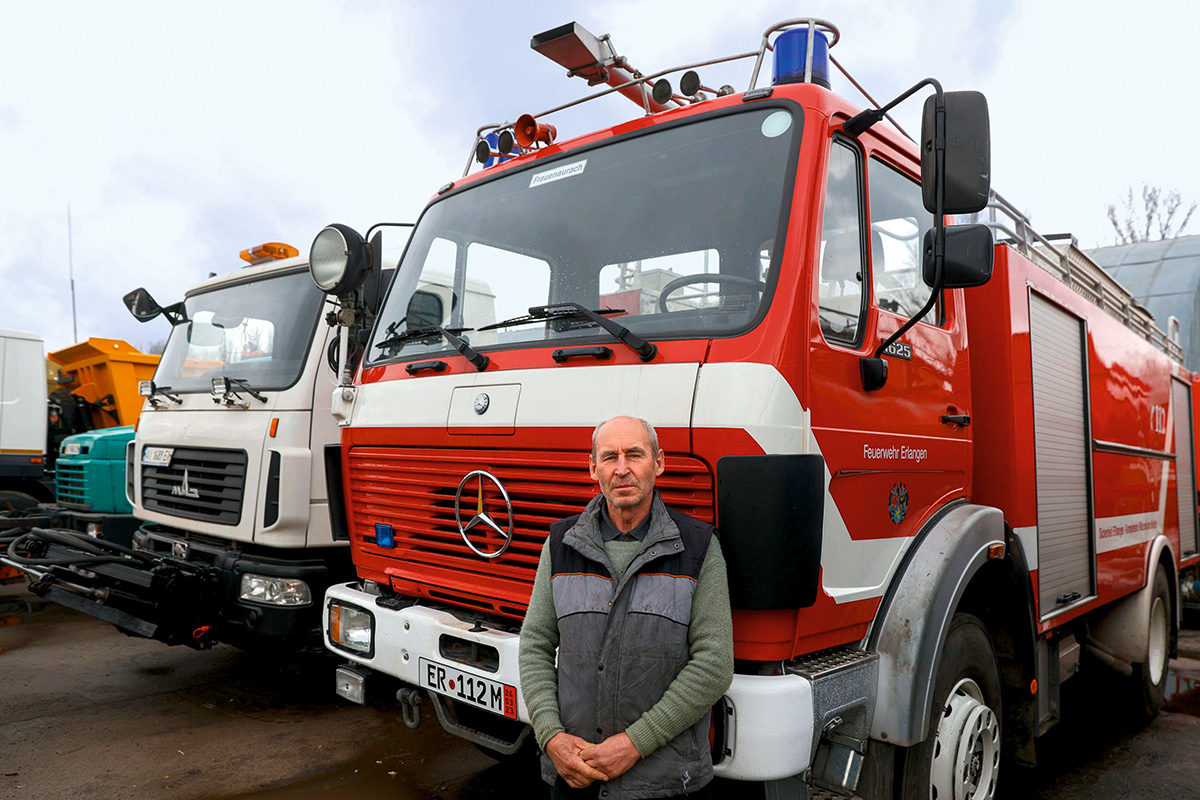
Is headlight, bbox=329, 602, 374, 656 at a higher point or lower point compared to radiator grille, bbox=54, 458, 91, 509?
lower

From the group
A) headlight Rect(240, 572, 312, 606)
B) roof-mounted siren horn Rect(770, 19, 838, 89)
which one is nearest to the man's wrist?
roof-mounted siren horn Rect(770, 19, 838, 89)

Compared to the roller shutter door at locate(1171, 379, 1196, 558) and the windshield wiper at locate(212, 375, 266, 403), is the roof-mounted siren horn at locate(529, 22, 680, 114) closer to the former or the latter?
the windshield wiper at locate(212, 375, 266, 403)

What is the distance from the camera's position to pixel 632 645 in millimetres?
1989

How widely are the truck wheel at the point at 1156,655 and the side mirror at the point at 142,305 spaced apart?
668 cm

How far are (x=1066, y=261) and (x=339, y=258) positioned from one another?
3573 mm

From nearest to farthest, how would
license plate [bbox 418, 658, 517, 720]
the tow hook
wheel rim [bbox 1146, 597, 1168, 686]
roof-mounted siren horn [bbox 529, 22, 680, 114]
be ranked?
license plate [bbox 418, 658, 517, 720] → the tow hook → roof-mounted siren horn [bbox 529, 22, 680, 114] → wheel rim [bbox 1146, 597, 1168, 686]

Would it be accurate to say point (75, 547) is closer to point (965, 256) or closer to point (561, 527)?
point (561, 527)

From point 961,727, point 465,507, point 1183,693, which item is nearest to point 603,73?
point 465,507

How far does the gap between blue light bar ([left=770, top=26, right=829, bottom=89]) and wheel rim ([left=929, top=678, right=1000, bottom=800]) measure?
2121mm

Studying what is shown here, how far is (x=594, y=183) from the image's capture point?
293cm

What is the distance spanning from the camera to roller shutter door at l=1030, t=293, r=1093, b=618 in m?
3.50

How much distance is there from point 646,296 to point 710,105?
2.31ft

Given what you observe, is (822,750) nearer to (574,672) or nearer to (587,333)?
(574,672)

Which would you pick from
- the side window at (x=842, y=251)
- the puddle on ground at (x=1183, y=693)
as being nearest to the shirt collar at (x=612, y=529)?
the side window at (x=842, y=251)
